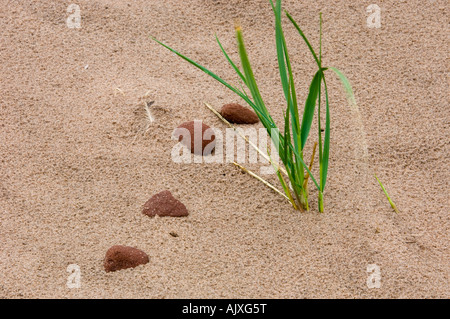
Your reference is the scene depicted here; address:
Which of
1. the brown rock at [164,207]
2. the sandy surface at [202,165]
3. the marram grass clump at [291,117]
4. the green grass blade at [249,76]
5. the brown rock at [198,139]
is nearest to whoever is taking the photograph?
the green grass blade at [249,76]

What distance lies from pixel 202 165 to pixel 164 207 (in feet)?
0.63

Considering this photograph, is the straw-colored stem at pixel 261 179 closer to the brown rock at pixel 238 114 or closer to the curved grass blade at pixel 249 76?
the brown rock at pixel 238 114

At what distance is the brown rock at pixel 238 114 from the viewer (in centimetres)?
167

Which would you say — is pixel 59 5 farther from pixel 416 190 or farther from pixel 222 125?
pixel 416 190

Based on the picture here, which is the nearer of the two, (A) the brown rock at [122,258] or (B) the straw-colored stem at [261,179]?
(A) the brown rock at [122,258]

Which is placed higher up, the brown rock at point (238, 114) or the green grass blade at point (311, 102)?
the brown rock at point (238, 114)

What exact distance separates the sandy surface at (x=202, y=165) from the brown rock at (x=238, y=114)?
0.16ft

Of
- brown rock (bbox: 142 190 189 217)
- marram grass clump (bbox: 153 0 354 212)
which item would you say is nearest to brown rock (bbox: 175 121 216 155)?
brown rock (bbox: 142 190 189 217)

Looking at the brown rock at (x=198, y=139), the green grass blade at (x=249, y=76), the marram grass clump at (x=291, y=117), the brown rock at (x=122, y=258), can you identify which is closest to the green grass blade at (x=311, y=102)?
the marram grass clump at (x=291, y=117)

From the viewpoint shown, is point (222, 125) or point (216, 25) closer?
point (222, 125)

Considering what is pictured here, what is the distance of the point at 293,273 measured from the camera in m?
1.31

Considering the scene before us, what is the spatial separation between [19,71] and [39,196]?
0.61 metres

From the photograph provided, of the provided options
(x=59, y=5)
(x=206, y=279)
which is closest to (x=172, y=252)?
(x=206, y=279)

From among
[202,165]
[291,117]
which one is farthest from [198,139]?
[291,117]
